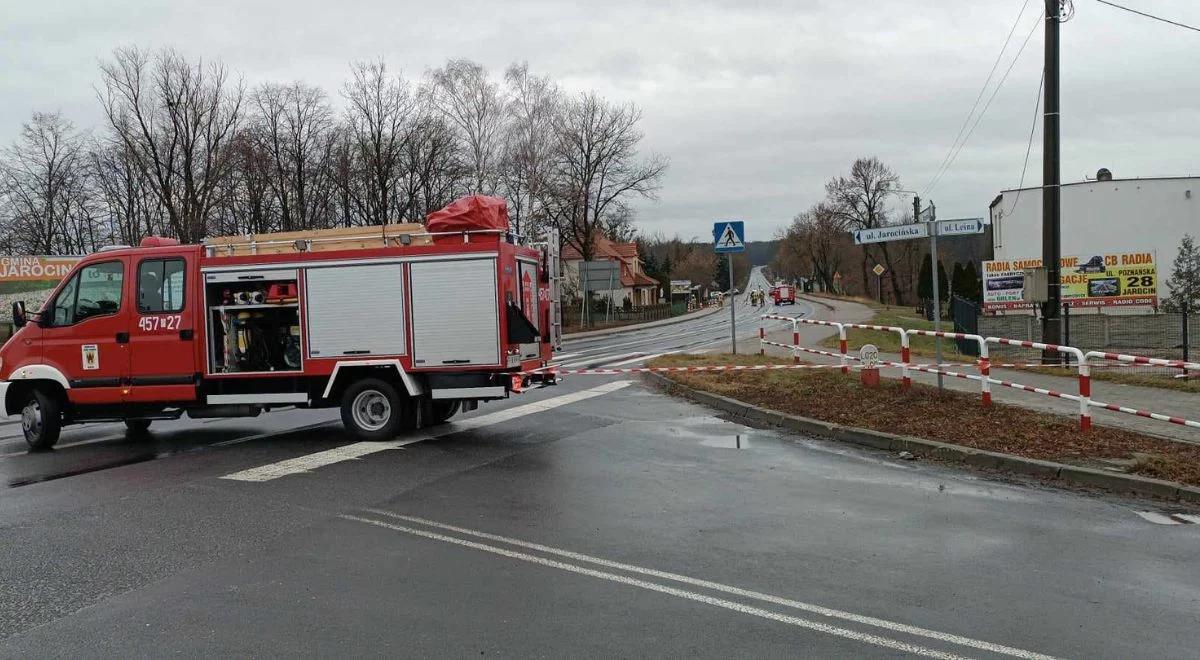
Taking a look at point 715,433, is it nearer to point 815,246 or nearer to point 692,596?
point 692,596

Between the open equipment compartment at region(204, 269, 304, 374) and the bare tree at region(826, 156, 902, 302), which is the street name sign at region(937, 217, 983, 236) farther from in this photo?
the bare tree at region(826, 156, 902, 302)

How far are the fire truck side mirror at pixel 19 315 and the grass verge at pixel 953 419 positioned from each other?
954 cm

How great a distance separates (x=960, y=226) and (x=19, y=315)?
12.4 metres

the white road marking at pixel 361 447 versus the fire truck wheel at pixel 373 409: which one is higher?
the fire truck wheel at pixel 373 409

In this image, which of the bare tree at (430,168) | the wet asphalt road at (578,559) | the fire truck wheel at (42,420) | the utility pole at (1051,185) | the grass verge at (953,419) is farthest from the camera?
the bare tree at (430,168)

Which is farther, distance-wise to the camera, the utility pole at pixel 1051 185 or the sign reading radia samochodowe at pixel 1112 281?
the sign reading radia samochodowe at pixel 1112 281

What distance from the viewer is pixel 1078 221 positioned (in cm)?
4678

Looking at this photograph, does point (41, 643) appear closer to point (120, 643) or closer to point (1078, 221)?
point (120, 643)

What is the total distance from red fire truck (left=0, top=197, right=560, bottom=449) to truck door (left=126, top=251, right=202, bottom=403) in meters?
0.01

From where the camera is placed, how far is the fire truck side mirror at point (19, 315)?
410 inches

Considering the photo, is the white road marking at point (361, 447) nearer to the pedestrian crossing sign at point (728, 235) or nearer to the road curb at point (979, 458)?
the road curb at point (979, 458)

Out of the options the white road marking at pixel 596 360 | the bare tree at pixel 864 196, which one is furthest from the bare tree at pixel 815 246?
the white road marking at pixel 596 360

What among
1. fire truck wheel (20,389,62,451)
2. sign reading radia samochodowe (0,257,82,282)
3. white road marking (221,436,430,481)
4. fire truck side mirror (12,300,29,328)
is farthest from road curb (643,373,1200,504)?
sign reading radia samochodowe (0,257,82,282)

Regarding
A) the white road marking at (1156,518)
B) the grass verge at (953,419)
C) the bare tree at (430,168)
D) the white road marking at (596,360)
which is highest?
the bare tree at (430,168)
